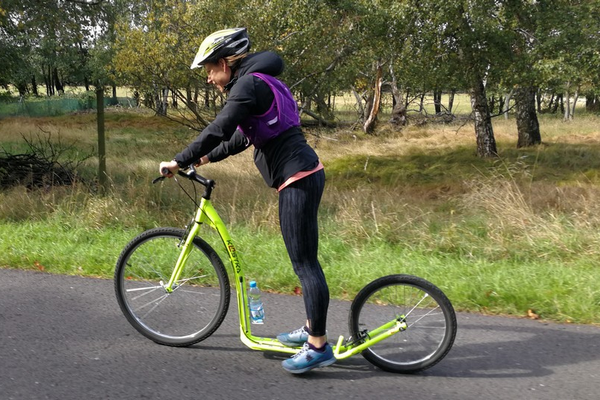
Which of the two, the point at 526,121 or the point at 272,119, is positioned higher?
the point at 272,119

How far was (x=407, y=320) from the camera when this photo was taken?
12.7 feet

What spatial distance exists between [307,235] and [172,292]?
45.9 inches

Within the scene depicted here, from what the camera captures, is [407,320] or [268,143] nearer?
[268,143]

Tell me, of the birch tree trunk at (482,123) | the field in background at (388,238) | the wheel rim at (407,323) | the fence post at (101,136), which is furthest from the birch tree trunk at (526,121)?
the wheel rim at (407,323)

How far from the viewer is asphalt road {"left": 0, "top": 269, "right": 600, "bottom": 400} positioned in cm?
352

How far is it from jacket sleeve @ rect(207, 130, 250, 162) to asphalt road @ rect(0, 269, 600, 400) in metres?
1.28

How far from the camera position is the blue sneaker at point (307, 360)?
12.1 ft

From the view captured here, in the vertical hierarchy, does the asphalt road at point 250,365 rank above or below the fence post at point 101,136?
below

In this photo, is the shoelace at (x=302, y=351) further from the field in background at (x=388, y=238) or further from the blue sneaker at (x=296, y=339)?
the field in background at (x=388, y=238)

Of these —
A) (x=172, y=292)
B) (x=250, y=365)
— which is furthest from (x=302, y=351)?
(x=172, y=292)

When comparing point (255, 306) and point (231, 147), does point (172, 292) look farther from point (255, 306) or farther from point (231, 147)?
point (231, 147)

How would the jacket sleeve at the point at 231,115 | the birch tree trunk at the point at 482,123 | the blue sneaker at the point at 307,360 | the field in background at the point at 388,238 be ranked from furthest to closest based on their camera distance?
the birch tree trunk at the point at 482,123, the field in background at the point at 388,238, the blue sneaker at the point at 307,360, the jacket sleeve at the point at 231,115

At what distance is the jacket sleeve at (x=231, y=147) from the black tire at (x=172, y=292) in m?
0.55

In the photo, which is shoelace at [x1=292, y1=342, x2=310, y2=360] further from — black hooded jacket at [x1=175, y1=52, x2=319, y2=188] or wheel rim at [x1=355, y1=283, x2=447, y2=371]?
black hooded jacket at [x1=175, y1=52, x2=319, y2=188]
